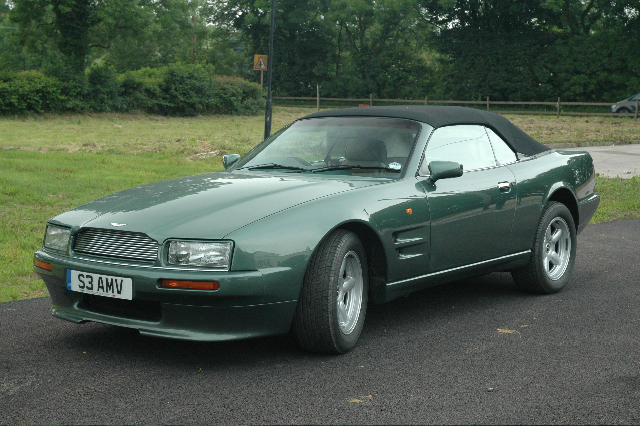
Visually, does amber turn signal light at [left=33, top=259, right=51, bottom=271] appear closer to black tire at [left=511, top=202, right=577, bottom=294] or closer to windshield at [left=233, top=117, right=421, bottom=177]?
windshield at [left=233, top=117, right=421, bottom=177]

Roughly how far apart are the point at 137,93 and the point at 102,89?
1.94 meters

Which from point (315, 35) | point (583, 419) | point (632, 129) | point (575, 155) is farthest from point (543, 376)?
point (315, 35)

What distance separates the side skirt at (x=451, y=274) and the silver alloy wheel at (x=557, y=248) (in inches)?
13.2

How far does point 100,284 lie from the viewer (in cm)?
435

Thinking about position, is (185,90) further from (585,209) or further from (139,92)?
(585,209)

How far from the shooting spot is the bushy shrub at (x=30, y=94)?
30.5 metres

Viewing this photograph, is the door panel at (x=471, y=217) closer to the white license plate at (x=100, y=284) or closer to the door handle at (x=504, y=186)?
the door handle at (x=504, y=186)

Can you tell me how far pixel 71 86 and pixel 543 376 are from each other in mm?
31605

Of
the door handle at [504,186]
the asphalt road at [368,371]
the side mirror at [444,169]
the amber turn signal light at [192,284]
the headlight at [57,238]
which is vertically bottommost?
the asphalt road at [368,371]

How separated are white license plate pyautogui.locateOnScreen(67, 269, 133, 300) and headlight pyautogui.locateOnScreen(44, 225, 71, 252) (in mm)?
211

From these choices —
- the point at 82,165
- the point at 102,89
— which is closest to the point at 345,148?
the point at 82,165

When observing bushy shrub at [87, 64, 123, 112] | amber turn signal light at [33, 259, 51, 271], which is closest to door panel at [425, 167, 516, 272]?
amber turn signal light at [33, 259, 51, 271]

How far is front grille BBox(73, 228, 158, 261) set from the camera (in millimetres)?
4301

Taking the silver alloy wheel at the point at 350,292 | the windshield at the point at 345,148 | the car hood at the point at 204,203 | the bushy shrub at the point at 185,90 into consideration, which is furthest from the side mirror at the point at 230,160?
the bushy shrub at the point at 185,90
